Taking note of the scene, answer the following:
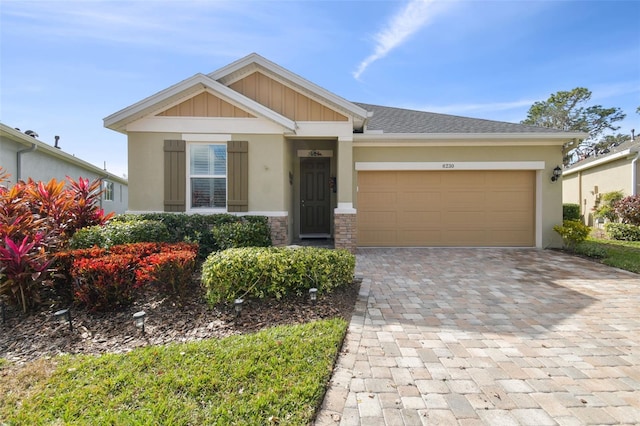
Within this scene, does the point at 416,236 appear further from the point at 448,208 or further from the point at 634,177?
the point at 634,177

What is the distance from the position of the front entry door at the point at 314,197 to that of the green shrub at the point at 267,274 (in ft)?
19.1

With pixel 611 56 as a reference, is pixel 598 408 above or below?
below

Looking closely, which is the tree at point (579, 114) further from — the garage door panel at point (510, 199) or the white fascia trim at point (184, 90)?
the white fascia trim at point (184, 90)

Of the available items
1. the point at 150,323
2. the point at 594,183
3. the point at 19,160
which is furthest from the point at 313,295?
the point at 594,183

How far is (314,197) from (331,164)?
1239 mm

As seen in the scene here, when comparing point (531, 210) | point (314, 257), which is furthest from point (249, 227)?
point (531, 210)

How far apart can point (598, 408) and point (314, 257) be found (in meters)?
3.02

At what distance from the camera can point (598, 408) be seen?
2.10 m

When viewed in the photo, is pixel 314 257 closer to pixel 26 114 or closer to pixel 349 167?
pixel 349 167

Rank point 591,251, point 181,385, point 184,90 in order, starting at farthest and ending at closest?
1. point 591,251
2. point 184,90
3. point 181,385

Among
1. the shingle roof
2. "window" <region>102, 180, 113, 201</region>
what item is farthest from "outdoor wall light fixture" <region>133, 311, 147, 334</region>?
"window" <region>102, 180, 113, 201</region>

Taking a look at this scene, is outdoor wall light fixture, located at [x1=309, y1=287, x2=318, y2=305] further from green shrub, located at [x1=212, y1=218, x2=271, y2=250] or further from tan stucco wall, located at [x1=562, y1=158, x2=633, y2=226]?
tan stucco wall, located at [x1=562, y1=158, x2=633, y2=226]

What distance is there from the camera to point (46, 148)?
10.9 m

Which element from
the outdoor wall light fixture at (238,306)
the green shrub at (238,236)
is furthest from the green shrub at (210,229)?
the outdoor wall light fixture at (238,306)
